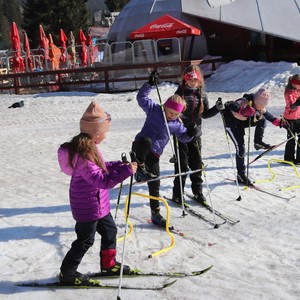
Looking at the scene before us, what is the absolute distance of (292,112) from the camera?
300 inches

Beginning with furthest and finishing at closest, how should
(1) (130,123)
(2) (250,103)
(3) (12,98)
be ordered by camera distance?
1. (3) (12,98)
2. (1) (130,123)
3. (2) (250,103)

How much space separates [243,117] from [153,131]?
1.94 metres

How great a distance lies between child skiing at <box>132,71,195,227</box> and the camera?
488cm

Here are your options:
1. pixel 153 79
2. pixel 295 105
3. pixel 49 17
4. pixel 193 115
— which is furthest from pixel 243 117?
pixel 49 17

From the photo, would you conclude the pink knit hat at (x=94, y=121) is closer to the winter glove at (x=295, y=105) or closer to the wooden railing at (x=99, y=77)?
the winter glove at (x=295, y=105)

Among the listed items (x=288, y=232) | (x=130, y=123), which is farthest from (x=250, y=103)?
(x=130, y=123)

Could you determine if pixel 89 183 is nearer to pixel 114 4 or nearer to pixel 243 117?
pixel 243 117

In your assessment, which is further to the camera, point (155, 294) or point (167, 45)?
point (167, 45)

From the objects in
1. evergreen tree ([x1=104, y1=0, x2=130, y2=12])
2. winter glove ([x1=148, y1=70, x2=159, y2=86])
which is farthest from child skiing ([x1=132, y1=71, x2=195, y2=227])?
evergreen tree ([x1=104, y1=0, x2=130, y2=12])

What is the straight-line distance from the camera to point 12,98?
19203 mm

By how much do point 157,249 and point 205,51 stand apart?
2094 centimetres

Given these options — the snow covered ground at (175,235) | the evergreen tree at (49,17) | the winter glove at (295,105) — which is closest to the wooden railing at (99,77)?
the snow covered ground at (175,235)

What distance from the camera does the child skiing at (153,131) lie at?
4879 mm

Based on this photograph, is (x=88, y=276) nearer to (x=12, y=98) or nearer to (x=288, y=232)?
(x=288, y=232)
